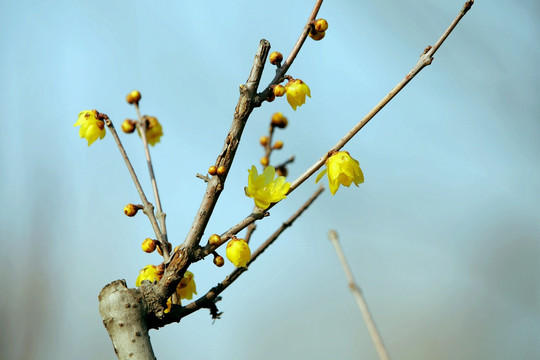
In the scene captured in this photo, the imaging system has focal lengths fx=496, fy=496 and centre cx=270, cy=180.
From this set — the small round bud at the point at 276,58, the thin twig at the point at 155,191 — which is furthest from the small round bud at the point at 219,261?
the small round bud at the point at 276,58

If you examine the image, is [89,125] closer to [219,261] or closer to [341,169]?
[219,261]

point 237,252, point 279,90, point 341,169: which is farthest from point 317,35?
point 237,252

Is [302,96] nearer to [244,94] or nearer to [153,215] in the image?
[244,94]

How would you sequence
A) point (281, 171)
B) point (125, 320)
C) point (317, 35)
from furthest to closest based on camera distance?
point (281, 171) < point (317, 35) < point (125, 320)

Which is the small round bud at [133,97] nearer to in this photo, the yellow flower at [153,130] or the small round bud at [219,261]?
the yellow flower at [153,130]

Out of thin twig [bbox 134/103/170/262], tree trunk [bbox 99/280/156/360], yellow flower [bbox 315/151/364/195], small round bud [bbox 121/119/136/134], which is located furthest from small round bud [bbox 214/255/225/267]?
small round bud [bbox 121/119/136/134]

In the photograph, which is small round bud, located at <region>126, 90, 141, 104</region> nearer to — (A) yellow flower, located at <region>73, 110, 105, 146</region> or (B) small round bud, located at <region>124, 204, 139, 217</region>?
(A) yellow flower, located at <region>73, 110, 105, 146</region>
